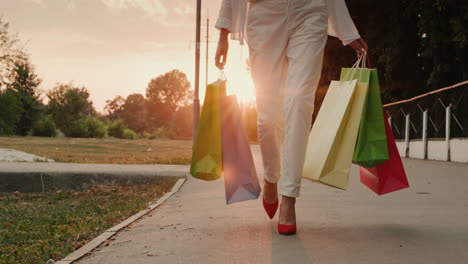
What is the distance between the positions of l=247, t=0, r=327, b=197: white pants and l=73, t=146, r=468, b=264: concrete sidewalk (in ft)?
1.35

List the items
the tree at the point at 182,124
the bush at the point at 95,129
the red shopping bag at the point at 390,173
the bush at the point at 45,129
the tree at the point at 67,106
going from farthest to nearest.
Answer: the tree at the point at 182,124 → the tree at the point at 67,106 → the bush at the point at 95,129 → the bush at the point at 45,129 → the red shopping bag at the point at 390,173

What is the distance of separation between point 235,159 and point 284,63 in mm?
753

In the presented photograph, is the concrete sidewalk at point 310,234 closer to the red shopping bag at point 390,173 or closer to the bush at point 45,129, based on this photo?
the red shopping bag at point 390,173

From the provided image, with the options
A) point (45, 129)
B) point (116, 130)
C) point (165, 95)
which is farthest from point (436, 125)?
point (165, 95)

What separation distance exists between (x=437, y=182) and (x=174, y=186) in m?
3.56

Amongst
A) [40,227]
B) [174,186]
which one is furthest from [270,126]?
[174,186]

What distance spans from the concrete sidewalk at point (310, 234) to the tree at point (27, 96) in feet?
204

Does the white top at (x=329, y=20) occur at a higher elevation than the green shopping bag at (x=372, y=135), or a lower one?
higher

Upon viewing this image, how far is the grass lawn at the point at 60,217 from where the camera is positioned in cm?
340

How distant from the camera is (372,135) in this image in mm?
3562

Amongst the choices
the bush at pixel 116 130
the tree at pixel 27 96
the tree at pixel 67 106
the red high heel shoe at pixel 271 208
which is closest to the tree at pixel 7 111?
the tree at pixel 27 96

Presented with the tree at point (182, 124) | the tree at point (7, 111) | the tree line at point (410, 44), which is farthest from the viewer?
the tree at point (182, 124)

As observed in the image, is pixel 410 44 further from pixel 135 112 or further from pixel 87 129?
pixel 135 112

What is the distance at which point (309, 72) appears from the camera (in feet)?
11.4
